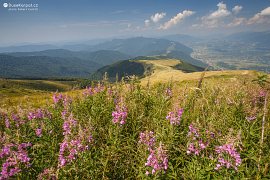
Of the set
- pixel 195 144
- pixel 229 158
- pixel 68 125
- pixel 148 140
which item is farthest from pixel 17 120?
pixel 229 158

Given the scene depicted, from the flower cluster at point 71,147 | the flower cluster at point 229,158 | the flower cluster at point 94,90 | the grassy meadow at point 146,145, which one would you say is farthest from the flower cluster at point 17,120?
the flower cluster at point 229,158

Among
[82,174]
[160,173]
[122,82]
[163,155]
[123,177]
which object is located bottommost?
[123,177]

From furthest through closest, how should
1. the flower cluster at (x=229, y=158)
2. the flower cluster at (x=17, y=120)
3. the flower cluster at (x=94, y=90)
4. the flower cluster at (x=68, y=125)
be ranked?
the flower cluster at (x=94, y=90), the flower cluster at (x=17, y=120), the flower cluster at (x=68, y=125), the flower cluster at (x=229, y=158)

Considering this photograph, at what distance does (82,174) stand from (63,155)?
1.89 feet

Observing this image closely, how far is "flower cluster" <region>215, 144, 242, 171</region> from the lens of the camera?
3852 millimetres

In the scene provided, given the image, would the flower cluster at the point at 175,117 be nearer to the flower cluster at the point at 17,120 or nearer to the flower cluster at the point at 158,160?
the flower cluster at the point at 158,160

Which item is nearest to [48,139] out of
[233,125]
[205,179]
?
[205,179]

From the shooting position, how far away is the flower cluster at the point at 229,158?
3.85 metres

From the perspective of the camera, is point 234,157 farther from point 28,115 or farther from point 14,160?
point 28,115

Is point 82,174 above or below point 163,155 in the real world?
below

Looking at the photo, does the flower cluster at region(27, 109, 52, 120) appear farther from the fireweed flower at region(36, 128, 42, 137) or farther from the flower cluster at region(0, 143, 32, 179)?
the flower cluster at region(0, 143, 32, 179)

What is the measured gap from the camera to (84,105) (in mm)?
8406

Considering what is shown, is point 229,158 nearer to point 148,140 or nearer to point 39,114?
point 148,140

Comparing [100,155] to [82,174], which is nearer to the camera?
[82,174]
